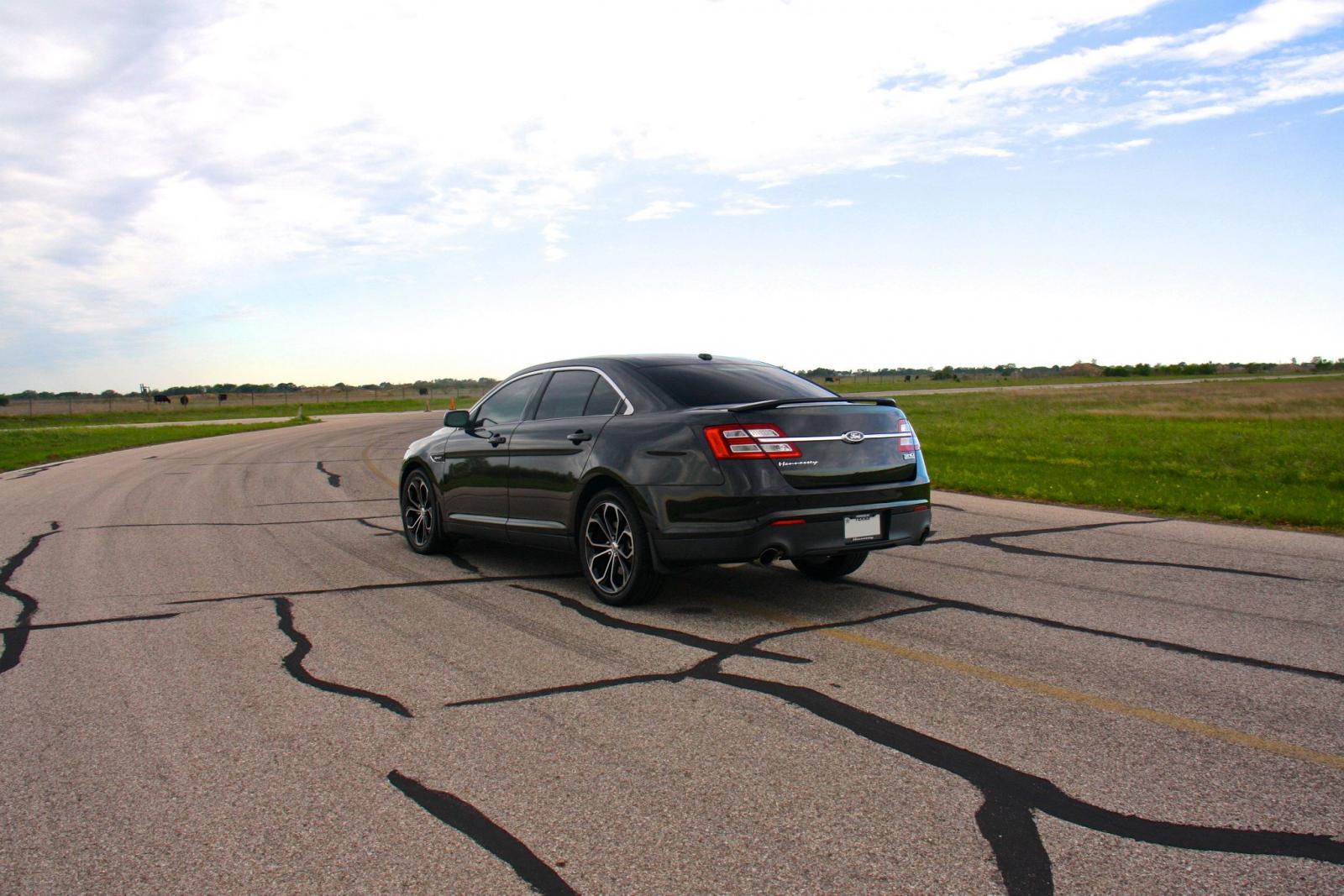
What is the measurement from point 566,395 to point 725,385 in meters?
1.32

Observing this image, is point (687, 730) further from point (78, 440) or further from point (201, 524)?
point (78, 440)

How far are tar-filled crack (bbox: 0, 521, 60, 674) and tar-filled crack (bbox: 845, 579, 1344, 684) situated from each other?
5.19 metres

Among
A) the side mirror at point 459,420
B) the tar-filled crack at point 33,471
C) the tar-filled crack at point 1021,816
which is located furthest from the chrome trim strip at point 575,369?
the tar-filled crack at point 33,471

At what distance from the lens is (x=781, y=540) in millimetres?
6070

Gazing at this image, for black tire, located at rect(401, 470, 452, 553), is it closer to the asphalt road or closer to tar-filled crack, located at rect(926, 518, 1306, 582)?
the asphalt road

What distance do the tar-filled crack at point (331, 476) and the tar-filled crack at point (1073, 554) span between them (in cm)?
945

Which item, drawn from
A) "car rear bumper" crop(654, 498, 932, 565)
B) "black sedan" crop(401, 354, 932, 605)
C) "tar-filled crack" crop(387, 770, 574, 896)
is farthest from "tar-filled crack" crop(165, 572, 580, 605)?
"tar-filled crack" crop(387, 770, 574, 896)

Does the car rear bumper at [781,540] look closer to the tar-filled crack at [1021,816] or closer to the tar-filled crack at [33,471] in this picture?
the tar-filled crack at [1021,816]

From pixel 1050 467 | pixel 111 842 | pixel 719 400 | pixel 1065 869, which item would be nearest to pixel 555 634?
pixel 719 400

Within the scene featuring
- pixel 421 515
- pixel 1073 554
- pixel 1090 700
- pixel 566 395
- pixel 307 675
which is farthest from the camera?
pixel 421 515

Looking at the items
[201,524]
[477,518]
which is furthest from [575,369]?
[201,524]

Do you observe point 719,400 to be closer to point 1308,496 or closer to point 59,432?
point 1308,496

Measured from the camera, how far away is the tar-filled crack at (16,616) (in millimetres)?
5695

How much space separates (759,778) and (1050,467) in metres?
13.9
